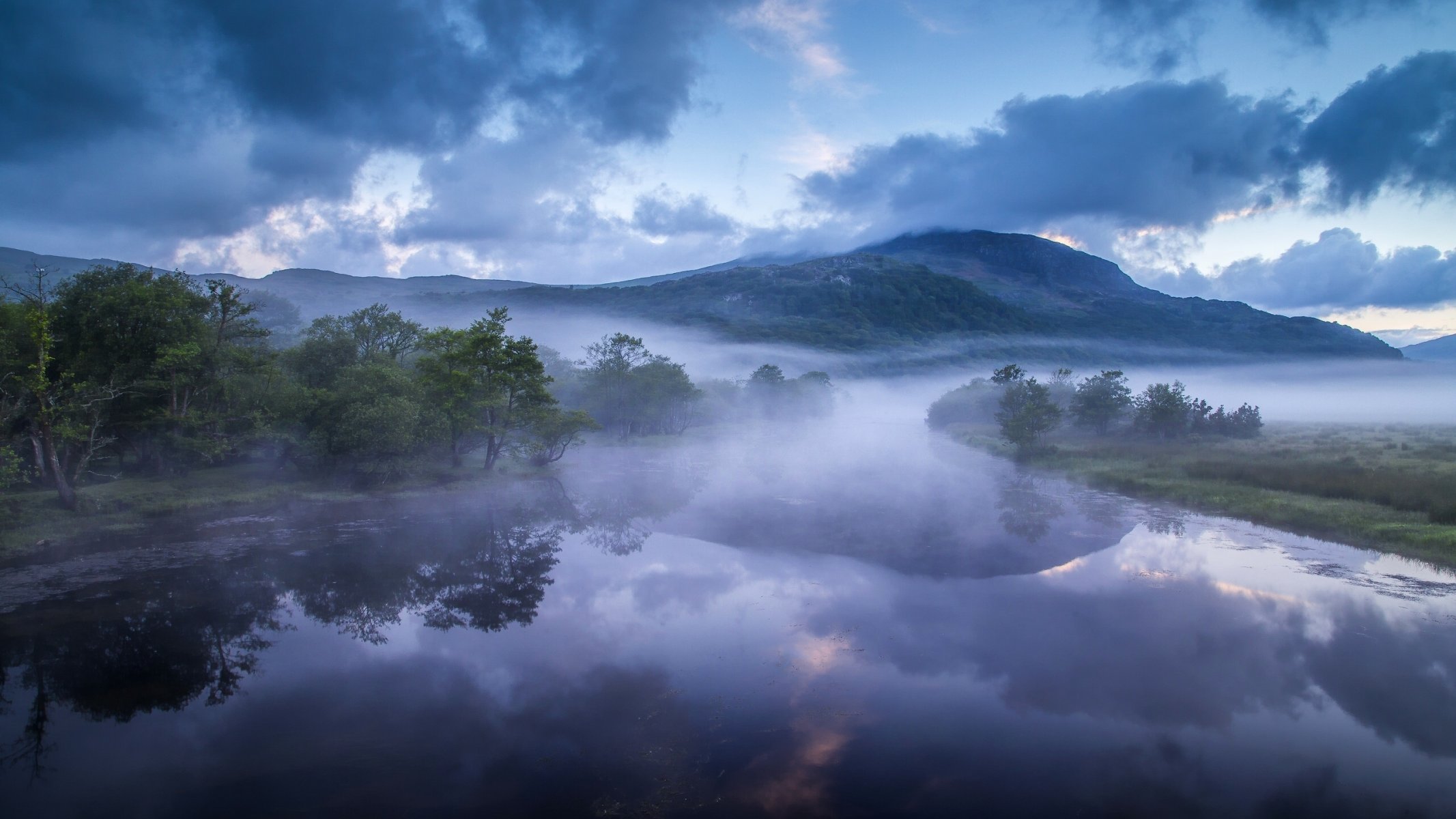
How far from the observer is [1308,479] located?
110 feet

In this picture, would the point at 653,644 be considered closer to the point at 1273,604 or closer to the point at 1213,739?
the point at 1213,739

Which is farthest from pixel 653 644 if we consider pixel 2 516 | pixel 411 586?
pixel 2 516

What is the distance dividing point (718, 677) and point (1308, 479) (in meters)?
36.3

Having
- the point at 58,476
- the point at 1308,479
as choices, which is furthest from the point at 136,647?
the point at 1308,479

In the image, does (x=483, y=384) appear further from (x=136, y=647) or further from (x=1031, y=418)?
(x=1031, y=418)

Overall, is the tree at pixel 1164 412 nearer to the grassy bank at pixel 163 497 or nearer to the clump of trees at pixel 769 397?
the clump of trees at pixel 769 397

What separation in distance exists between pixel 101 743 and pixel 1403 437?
290 feet

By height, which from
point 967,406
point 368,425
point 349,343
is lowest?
point 967,406

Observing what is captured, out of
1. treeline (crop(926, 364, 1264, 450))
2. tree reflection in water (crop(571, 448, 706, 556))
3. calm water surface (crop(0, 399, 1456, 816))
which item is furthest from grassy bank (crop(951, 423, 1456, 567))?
tree reflection in water (crop(571, 448, 706, 556))

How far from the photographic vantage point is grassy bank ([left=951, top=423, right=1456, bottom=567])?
82.1 feet

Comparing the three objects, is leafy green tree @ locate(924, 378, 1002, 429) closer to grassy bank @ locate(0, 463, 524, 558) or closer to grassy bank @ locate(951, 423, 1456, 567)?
grassy bank @ locate(951, 423, 1456, 567)

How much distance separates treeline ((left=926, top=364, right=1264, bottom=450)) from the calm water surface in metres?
27.5

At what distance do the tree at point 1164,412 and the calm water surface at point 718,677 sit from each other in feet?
124

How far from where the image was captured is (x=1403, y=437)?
2361 inches
